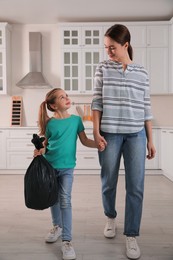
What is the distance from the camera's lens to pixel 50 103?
6.63 feet

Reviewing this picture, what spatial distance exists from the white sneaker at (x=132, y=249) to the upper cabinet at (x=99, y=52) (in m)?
3.76

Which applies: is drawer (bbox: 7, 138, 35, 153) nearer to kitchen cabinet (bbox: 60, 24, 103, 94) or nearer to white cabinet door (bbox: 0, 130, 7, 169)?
white cabinet door (bbox: 0, 130, 7, 169)

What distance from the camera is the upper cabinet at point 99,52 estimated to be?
5.43 metres

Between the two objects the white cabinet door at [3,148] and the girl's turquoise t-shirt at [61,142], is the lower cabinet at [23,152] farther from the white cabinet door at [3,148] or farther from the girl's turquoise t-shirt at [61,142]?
the girl's turquoise t-shirt at [61,142]

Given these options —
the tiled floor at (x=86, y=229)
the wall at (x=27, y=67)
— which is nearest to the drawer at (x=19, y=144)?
the wall at (x=27, y=67)

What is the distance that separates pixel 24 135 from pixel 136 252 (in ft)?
11.9

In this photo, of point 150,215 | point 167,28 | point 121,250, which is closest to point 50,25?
point 167,28

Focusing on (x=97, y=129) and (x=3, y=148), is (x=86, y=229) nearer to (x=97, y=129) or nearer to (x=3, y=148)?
(x=97, y=129)

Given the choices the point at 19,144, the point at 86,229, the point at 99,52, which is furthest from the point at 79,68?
the point at 86,229

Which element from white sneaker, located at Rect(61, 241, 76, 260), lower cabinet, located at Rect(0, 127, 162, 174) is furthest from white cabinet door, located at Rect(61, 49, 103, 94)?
white sneaker, located at Rect(61, 241, 76, 260)

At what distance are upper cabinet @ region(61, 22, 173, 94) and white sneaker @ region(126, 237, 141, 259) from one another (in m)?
3.76

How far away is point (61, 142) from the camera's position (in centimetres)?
195

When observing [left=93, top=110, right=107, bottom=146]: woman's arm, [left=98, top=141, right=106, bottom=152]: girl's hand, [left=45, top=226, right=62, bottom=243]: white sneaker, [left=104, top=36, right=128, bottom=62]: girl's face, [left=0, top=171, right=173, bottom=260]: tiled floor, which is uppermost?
[left=104, top=36, right=128, bottom=62]: girl's face

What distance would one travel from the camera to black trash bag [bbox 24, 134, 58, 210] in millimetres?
1843
